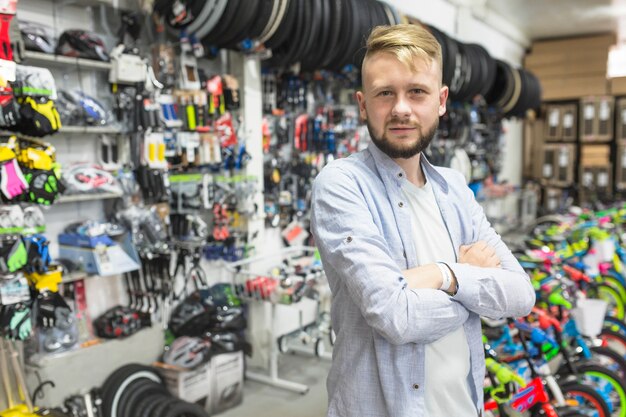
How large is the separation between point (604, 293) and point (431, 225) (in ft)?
12.2

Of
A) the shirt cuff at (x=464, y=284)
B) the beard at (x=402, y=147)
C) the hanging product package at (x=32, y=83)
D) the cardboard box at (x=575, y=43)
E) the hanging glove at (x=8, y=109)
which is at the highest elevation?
the cardboard box at (x=575, y=43)

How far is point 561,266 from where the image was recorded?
3.76m

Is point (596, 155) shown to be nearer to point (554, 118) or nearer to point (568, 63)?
point (554, 118)

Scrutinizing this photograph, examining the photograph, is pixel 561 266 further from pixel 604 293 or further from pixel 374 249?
pixel 374 249

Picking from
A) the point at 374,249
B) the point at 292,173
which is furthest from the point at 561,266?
the point at 374,249

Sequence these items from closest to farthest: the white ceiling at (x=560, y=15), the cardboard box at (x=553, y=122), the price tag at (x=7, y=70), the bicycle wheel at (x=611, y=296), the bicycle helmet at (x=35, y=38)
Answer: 1. the price tag at (x=7, y=70)
2. the bicycle helmet at (x=35, y=38)
3. the bicycle wheel at (x=611, y=296)
4. the white ceiling at (x=560, y=15)
5. the cardboard box at (x=553, y=122)

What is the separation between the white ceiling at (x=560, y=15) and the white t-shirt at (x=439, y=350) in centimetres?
773

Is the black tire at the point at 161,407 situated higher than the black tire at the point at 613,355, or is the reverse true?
the black tire at the point at 613,355

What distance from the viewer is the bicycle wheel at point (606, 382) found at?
9.42 feet

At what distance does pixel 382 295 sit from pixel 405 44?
1.98 feet

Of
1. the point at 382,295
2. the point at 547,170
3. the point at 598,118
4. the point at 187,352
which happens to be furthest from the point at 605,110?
the point at 382,295

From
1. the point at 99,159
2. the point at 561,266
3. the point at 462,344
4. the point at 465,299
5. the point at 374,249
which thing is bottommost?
Answer: the point at 561,266

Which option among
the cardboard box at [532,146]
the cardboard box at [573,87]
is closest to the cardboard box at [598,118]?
the cardboard box at [573,87]

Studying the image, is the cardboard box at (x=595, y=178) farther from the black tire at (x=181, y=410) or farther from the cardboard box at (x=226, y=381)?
the black tire at (x=181, y=410)
